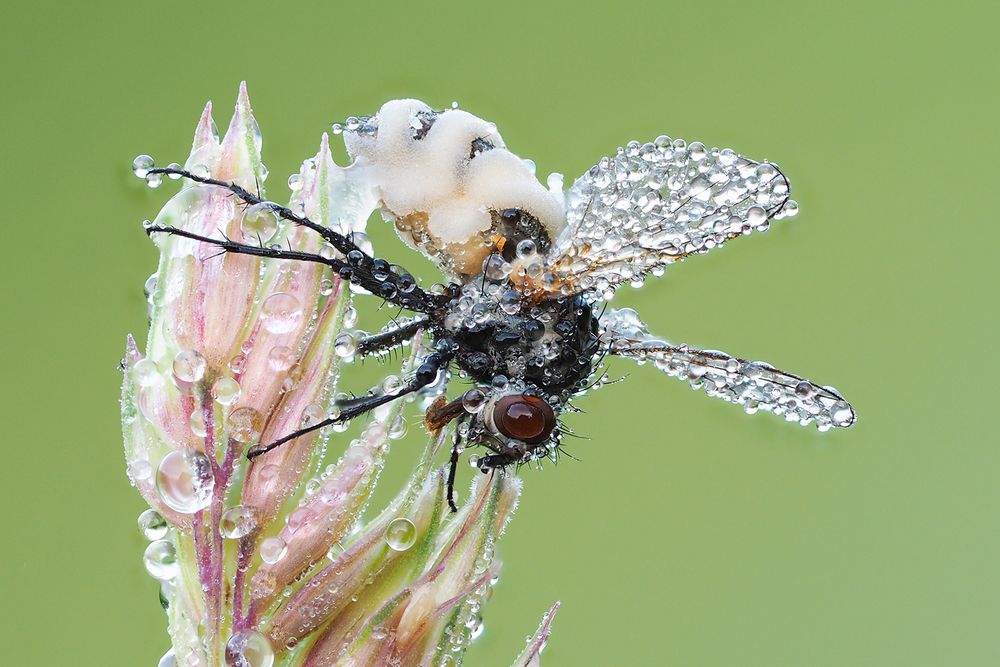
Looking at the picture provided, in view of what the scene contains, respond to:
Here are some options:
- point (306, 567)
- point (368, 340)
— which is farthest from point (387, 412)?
point (368, 340)

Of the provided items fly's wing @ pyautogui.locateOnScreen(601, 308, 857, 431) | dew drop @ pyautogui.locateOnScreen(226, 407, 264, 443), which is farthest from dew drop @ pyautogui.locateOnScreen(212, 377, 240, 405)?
fly's wing @ pyautogui.locateOnScreen(601, 308, 857, 431)

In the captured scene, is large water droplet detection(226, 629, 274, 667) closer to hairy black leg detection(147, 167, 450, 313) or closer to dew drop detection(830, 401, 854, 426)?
hairy black leg detection(147, 167, 450, 313)

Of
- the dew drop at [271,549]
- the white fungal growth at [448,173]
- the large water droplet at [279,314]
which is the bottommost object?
the dew drop at [271,549]

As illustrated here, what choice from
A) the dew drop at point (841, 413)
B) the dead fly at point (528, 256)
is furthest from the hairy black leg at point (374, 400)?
the dew drop at point (841, 413)

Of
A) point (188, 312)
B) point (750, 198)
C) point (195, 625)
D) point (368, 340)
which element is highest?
point (750, 198)

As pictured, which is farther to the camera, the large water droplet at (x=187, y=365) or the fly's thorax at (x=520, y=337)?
the fly's thorax at (x=520, y=337)

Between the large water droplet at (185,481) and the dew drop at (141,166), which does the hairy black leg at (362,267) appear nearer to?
the dew drop at (141,166)

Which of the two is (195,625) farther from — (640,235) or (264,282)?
(640,235)
